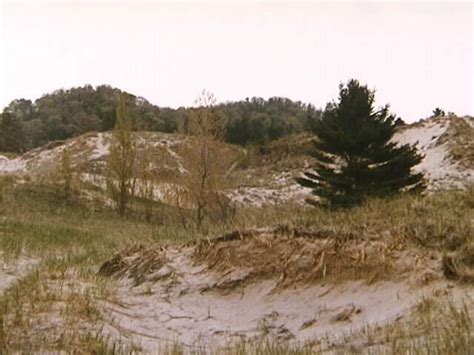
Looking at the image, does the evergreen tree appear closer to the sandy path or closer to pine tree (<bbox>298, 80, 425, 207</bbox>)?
pine tree (<bbox>298, 80, 425, 207</bbox>)

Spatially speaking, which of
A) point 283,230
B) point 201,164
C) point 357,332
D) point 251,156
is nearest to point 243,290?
point 283,230

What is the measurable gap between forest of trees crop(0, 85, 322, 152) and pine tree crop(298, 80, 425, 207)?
32.1 m

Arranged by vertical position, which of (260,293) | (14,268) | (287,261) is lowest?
(14,268)

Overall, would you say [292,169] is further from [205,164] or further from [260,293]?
[260,293]

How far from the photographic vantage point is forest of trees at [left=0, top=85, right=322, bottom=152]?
5662 cm

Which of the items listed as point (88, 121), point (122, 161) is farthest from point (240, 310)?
point (88, 121)

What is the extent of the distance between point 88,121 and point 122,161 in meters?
39.9

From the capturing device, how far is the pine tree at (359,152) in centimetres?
1589

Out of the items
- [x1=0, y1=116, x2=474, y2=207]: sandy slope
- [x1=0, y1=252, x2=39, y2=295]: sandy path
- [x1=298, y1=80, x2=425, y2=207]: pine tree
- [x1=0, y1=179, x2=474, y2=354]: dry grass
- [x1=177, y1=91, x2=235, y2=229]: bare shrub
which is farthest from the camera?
[x1=0, y1=116, x2=474, y2=207]: sandy slope

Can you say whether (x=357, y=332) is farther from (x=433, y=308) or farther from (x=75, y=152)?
(x=75, y=152)

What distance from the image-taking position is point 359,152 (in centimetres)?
1622

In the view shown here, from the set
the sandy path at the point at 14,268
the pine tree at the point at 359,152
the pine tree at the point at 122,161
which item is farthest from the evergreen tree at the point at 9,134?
the sandy path at the point at 14,268

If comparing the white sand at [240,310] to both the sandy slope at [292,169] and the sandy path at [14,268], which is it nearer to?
the sandy path at [14,268]

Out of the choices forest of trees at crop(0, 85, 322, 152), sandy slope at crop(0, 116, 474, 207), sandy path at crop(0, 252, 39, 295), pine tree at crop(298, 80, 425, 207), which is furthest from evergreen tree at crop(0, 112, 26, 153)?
sandy path at crop(0, 252, 39, 295)
